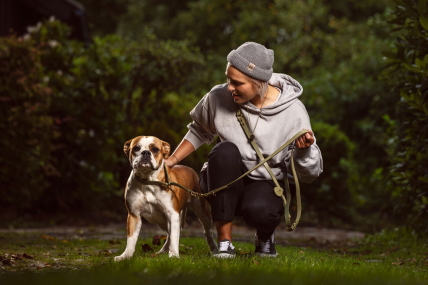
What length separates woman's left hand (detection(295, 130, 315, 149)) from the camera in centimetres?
376

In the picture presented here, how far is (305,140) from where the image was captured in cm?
379

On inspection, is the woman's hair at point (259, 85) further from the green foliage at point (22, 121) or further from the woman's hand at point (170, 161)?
the green foliage at point (22, 121)

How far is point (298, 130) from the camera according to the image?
4043 mm

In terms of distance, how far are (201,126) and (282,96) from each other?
30.6 inches

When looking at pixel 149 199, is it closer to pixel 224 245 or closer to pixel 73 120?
pixel 224 245

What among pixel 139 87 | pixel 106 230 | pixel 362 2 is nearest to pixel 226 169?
pixel 106 230

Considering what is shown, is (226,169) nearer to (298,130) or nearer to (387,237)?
(298,130)

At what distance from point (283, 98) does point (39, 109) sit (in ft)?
16.1

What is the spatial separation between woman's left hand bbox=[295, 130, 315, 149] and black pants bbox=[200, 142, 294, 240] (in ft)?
1.48

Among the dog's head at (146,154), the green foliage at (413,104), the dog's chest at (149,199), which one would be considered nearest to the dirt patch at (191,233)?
the green foliage at (413,104)

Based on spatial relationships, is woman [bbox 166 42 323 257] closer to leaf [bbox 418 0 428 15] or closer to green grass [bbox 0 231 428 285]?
green grass [bbox 0 231 428 285]

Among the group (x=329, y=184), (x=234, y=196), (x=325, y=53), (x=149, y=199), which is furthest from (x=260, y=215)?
(x=325, y=53)

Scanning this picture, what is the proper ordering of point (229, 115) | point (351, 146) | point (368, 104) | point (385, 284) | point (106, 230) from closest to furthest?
point (385, 284) < point (229, 115) < point (106, 230) < point (351, 146) < point (368, 104)

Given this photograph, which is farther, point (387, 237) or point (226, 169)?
point (387, 237)
